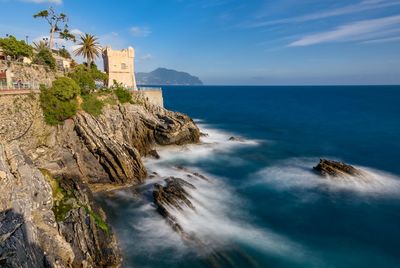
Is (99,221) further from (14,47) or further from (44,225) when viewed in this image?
(14,47)

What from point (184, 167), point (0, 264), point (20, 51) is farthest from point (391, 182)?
point (20, 51)

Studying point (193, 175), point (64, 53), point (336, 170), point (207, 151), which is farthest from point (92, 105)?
point (64, 53)

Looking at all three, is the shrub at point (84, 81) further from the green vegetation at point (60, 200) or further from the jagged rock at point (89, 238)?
the jagged rock at point (89, 238)

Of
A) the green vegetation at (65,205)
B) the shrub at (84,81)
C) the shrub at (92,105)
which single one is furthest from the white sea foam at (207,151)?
the green vegetation at (65,205)

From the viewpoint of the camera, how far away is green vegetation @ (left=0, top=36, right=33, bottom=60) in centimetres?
4581

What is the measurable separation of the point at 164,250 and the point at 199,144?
3210cm

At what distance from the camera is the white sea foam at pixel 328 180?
3622 cm

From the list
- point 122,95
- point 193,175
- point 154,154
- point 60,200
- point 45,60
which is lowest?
point 193,175

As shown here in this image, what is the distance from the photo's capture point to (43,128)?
114 feet

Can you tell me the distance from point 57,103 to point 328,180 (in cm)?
3543

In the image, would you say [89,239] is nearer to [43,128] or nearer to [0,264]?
[0,264]

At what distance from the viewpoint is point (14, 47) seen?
46.1m

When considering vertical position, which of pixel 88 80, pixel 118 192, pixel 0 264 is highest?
pixel 88 80

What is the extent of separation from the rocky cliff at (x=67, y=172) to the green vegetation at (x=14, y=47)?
16.7 m
